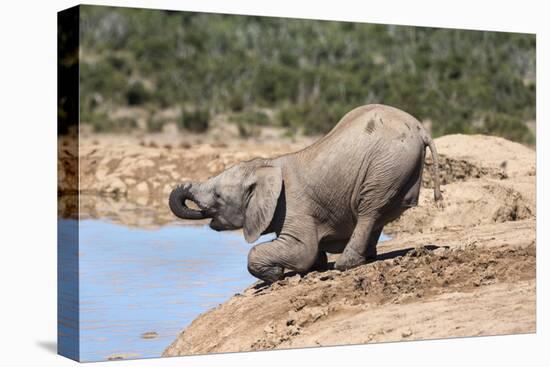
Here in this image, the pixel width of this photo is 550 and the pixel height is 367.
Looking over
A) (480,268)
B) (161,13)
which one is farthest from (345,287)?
(161,13)

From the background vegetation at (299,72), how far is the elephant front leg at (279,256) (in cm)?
174

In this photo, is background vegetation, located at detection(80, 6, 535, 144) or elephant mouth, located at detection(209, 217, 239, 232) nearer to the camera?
elephant mouth, located at detection(209, 217, 239, 232)

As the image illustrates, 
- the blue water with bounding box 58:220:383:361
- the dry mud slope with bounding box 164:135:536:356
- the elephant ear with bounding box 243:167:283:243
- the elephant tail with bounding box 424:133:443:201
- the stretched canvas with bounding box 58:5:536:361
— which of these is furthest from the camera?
the elephant tail with bounding box 424:133:443:201

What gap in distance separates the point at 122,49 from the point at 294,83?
1995 mm

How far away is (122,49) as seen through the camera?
14219 mm

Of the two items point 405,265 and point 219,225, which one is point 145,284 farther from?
point 405,265

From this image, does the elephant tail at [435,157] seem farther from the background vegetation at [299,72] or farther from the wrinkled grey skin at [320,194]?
the background vegetation at [299,72]

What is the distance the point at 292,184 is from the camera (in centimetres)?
1341

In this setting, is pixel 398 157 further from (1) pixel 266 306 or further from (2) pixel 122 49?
(2) pixel 122 49

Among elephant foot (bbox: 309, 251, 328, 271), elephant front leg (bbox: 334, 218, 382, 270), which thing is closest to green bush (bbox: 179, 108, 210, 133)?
elephant foot (bbox: 309, 251, 328, 271)

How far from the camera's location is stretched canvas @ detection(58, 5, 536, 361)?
12734mm

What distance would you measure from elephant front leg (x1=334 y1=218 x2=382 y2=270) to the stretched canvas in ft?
0.04

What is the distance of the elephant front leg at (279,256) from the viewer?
43.6 ft

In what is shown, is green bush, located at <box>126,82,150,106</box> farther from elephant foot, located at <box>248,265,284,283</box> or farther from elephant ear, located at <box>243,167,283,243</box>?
elephant foot, located at <box>248,265,284,283</box>
